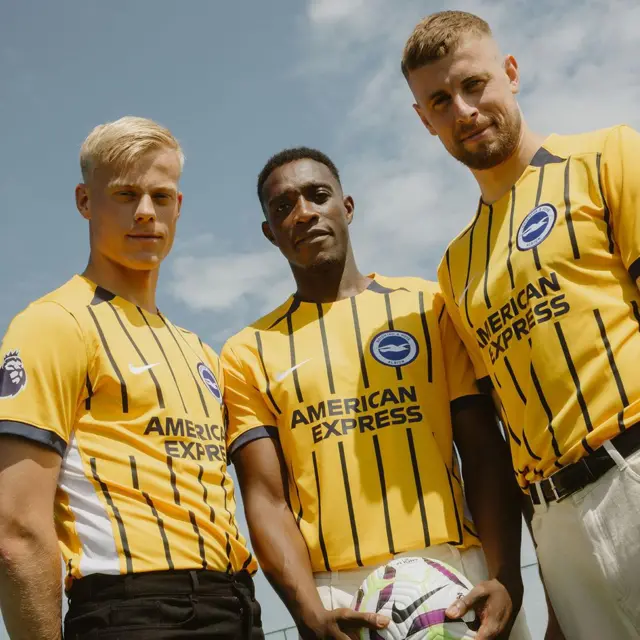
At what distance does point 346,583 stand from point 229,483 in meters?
0.84

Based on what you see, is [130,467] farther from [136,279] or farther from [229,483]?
[136,279]

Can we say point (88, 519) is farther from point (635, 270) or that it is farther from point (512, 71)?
point (512, 71)

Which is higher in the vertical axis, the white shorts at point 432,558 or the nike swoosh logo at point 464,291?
the nike swoosh logo at point 464,291

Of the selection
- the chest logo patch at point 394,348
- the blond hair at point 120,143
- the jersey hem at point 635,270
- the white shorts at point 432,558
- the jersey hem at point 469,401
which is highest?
the blond hair at point 120,143

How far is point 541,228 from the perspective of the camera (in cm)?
385

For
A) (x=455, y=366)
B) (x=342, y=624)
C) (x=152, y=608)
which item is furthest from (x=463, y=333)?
(x=152, y=608)

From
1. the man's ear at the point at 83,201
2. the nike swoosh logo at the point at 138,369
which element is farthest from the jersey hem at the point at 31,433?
the man's ear at the point at 83,201

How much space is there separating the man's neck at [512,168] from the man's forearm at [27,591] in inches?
116

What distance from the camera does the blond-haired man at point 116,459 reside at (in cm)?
343

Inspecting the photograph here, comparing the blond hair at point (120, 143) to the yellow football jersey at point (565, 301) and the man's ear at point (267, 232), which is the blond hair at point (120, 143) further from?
the yellow football jersey at point (565, 301)

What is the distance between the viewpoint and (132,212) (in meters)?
4.52

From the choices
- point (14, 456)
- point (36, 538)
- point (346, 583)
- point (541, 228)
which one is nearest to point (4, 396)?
point (14, 456)

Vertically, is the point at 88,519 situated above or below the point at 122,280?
below

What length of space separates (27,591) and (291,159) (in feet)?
10.8
